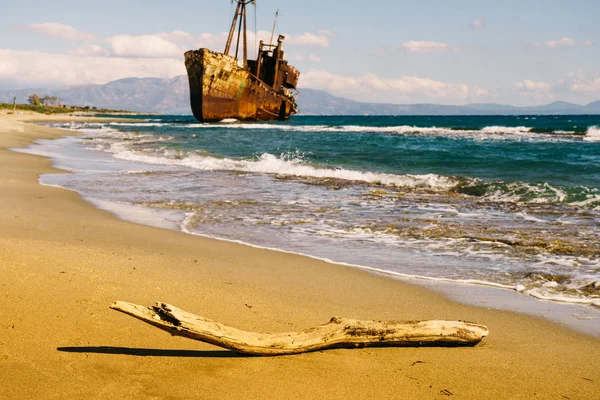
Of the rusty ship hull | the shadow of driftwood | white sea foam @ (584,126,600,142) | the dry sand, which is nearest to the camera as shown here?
the dry sand

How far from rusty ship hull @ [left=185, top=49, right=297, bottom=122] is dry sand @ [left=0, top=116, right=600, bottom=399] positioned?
120 ft

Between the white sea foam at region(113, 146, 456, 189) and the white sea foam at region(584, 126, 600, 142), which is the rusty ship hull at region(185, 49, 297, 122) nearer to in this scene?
the white sea foam at region(113, 146, 456, 189)

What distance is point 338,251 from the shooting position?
6.22m

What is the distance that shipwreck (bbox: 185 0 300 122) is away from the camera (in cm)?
4100

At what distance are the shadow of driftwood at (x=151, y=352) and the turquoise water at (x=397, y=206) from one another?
2633 mm

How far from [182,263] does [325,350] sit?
7.89 ft

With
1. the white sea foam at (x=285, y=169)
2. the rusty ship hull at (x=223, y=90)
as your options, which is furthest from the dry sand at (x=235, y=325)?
the rusty ship hull at (x=223, y=90)

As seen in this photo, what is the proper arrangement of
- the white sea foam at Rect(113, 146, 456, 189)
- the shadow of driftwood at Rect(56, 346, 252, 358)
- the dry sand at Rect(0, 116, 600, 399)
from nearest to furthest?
the dry sand at Rect(0, 116, 600, 399) → the shadow of driftwood at Rect(56, 346, 252, 358) → the white sea foam at Rect(113, 146, 456, 189)

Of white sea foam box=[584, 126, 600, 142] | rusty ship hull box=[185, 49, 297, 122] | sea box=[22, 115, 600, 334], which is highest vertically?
rusty ship hull box=[185, 49, 297, 122]

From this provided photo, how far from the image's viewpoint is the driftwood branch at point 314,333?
8.84 feet

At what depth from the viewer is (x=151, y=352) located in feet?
9.79

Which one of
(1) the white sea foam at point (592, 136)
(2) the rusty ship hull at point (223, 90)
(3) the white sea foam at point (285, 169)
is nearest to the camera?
(3) the white sea foam at point (285, 169)

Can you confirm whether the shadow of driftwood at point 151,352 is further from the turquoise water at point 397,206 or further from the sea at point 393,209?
the turquoise water at point 397,206

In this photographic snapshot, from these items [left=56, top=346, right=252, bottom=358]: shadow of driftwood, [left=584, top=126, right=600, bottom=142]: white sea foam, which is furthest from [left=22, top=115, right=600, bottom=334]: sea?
[left=584, top=126, right=600, bottom=142]: white sea foam
